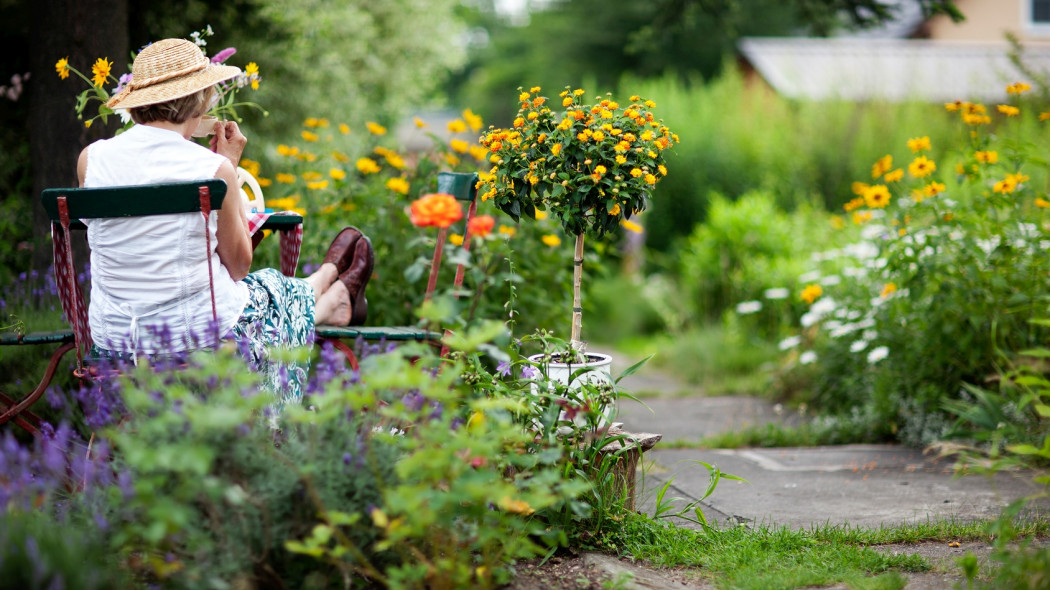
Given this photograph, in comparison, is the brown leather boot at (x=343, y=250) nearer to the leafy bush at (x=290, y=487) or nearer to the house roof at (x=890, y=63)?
the leafy bush at (x=290, y=487)

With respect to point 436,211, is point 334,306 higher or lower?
lower

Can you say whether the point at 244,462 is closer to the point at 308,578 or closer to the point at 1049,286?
the point at 308,578

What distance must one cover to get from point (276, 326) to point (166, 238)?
47 cm

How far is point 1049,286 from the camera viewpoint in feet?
11.7

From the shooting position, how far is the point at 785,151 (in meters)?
8.94

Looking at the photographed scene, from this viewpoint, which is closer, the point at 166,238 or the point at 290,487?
the point at 290,487

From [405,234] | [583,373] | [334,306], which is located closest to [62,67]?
[334,306]

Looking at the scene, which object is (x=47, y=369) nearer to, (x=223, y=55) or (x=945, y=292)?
(x=223, y=55)

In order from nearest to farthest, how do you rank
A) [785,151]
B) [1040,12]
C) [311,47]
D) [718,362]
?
1. [718,362]
2. [311,47]
3. [785,151]
4. [1040,12]

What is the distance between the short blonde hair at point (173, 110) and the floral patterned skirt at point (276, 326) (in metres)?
0.54

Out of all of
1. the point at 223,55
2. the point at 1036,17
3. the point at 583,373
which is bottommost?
the point at 583,373

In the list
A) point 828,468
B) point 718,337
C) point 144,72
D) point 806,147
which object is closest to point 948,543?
point 828,468

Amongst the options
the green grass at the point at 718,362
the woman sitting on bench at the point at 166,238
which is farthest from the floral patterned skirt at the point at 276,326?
the green grass at the point at 718,362

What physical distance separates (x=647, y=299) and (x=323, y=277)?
5266 mm
